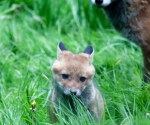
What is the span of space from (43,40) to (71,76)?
10.5ft

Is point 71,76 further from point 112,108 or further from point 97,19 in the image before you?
point 97,19

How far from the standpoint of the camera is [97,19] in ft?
28.1

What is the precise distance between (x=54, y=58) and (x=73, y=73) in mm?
2557

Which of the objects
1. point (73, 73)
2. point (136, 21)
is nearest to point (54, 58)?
point (136, 21)

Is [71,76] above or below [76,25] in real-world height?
above

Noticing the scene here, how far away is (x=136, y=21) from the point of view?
6641 millimetres

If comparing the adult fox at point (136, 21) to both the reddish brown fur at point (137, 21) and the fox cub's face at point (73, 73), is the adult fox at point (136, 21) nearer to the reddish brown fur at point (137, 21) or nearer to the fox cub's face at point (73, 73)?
the reddish brown fur at point (137, 21)

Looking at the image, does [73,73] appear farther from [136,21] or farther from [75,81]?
[136,21]

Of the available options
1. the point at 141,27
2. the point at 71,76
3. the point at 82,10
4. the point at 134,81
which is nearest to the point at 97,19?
the point at 82,10

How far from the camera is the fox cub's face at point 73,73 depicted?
4703 millimetres

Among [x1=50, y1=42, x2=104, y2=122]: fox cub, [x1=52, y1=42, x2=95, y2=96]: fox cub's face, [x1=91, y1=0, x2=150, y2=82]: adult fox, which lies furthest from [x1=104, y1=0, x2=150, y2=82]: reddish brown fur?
[x1=52, y1=42, x2=95, y2=96]: fox cub's face

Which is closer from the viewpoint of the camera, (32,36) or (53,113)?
(53,113)

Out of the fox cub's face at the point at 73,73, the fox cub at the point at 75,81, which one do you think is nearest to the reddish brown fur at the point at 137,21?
the fox cub at the point at 75,81

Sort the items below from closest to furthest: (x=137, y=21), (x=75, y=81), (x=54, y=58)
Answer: (x=75, y=81), (x=137, y=21), (x=54, y=58)
